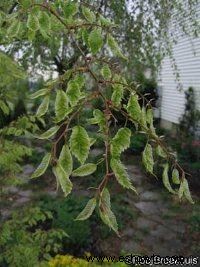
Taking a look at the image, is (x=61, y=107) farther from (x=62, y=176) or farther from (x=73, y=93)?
(x=62, y=176)

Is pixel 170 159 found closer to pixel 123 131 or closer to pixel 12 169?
pixel 123 131

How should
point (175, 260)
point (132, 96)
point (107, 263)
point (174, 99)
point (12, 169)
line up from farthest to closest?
point (174, 99) → point (175, 260) → point (107, 263) → point (12, 169) → point (132, 96)

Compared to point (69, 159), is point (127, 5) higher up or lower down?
higher up

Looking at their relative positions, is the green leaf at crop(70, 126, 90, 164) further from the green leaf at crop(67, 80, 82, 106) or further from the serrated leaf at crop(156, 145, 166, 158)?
the serrated leaf at crop(156, 145, 166, 158)

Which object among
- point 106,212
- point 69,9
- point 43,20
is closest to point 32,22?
point 43,20

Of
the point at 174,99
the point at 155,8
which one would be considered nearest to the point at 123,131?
the point at 155,8

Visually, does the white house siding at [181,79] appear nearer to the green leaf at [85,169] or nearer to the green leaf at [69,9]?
the green leaf at [69,9]

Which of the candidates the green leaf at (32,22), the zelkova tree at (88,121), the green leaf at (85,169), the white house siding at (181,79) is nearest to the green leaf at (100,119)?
the zelkova tree at (88,121)
